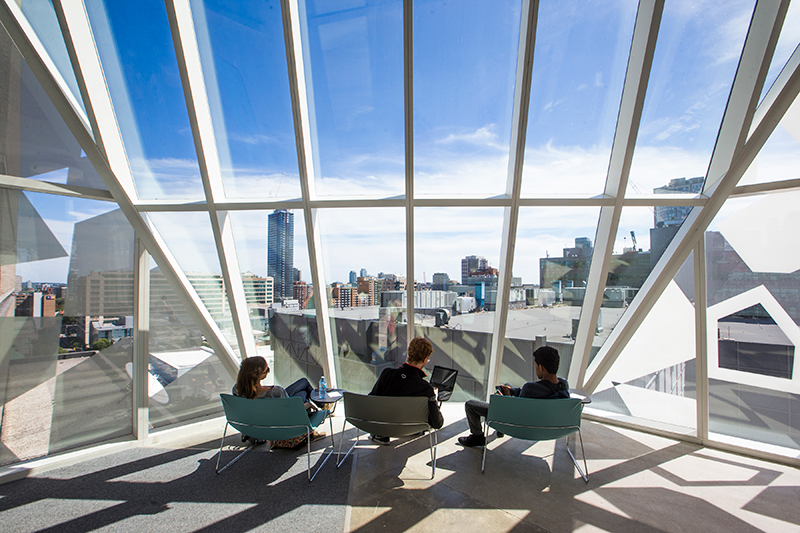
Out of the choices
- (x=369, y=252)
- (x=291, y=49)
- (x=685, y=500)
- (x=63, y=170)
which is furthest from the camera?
(x=369, y=252)

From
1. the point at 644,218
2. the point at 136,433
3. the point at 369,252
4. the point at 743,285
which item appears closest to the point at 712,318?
the point at 743,285

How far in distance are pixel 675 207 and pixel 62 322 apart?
7871 mm

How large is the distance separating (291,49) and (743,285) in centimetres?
605

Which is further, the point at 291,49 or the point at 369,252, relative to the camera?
the point at 369,252

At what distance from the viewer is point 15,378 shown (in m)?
3.93

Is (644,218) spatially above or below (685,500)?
above

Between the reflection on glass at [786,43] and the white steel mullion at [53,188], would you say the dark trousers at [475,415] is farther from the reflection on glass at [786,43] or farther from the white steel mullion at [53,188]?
the white steel mullion at [53,188]

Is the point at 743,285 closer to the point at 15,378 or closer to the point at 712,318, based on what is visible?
the point at 712,318

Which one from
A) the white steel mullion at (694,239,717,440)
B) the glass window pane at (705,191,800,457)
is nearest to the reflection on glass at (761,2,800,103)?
the glass window pane at (705,191,800,457)

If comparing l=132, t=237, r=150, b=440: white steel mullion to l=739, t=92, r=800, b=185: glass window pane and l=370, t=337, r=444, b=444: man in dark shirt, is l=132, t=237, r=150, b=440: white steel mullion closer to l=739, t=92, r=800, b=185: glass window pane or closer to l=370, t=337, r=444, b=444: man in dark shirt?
l=370, t=337, r=444, b=444: man in dark shirt

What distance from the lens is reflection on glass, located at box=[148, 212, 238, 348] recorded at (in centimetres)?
514

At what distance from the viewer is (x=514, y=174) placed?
4.53 metres

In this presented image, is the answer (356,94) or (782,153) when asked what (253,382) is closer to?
(356,94)

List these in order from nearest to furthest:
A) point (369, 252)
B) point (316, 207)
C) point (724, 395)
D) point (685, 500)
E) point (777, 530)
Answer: point (777, 530), point (685, 500), point (724, 395), point (316, 207), point (369, 252)
